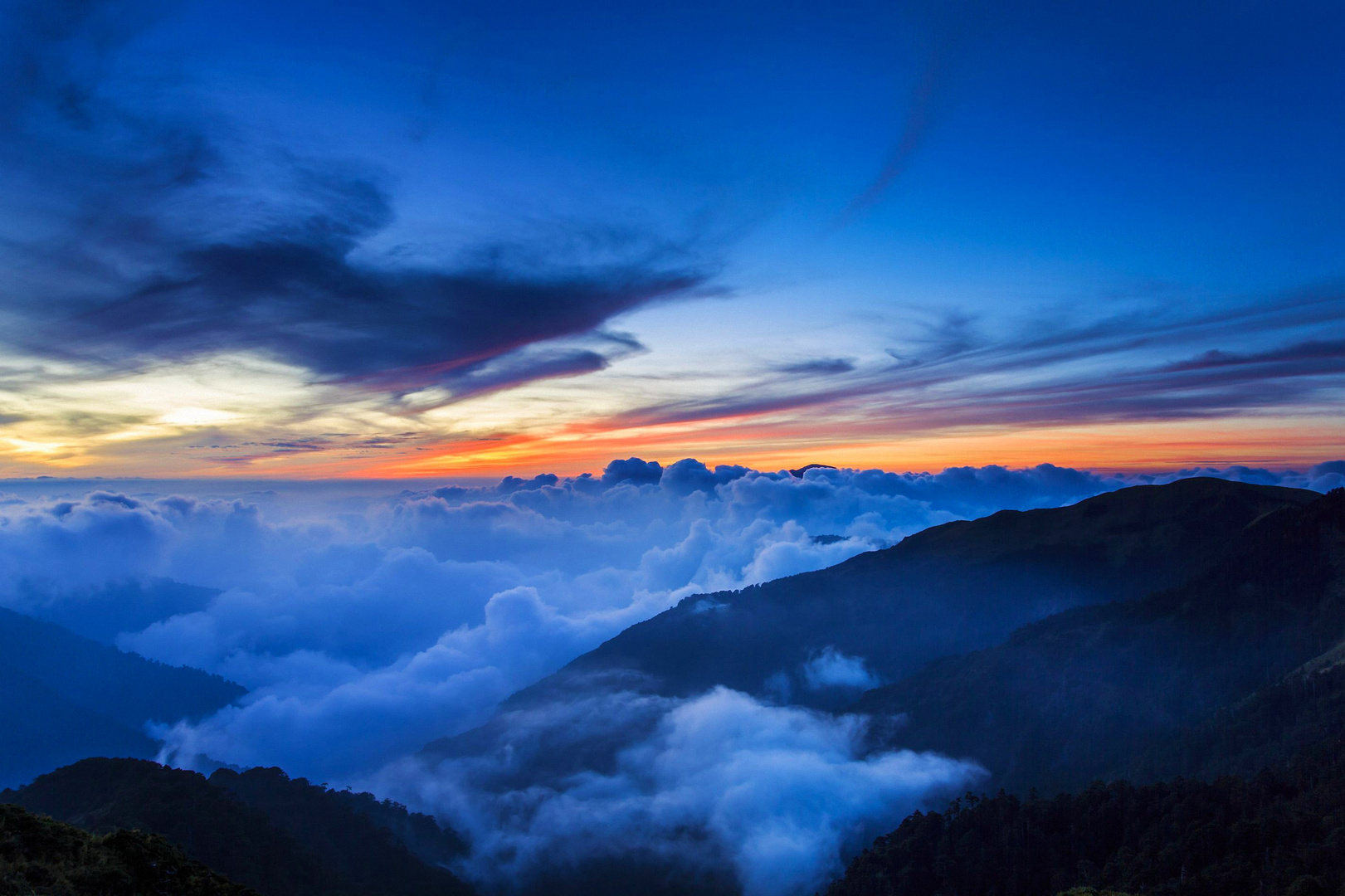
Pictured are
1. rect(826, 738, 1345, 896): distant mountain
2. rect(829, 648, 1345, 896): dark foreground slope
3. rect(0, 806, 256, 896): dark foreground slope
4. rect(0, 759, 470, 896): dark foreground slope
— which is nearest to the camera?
rect(0, 806, 256, 896): dark foreground slope

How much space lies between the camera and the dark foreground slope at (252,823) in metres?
119

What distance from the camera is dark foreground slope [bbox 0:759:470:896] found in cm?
11906

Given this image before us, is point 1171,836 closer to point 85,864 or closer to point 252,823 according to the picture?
point 85,864

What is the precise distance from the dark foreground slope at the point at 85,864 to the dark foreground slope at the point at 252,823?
8244 centimetres

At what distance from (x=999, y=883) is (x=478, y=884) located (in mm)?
145726

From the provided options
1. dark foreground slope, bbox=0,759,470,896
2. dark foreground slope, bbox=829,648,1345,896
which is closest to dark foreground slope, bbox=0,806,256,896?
dark foreground slope, bbox=0,759,470,896

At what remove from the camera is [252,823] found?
130 metres

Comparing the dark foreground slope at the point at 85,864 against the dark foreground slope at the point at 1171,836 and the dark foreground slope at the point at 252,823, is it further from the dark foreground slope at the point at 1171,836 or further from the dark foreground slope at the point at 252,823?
the dark foreground slope at the point at 1171,836

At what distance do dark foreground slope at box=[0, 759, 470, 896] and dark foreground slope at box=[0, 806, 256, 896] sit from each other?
270 feet

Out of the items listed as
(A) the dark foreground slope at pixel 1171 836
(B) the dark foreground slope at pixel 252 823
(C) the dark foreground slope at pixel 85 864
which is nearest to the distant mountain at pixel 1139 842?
(A) the dark foreground slope at pixel 1171 836

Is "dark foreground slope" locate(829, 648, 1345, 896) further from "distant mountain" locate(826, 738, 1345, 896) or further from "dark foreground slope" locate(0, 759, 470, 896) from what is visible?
"dark foreground slope" locate(0, 759, 470, 896)

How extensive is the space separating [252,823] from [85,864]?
122 m

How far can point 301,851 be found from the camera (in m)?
129

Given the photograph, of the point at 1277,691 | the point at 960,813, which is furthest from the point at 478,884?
the point at 1277,691
